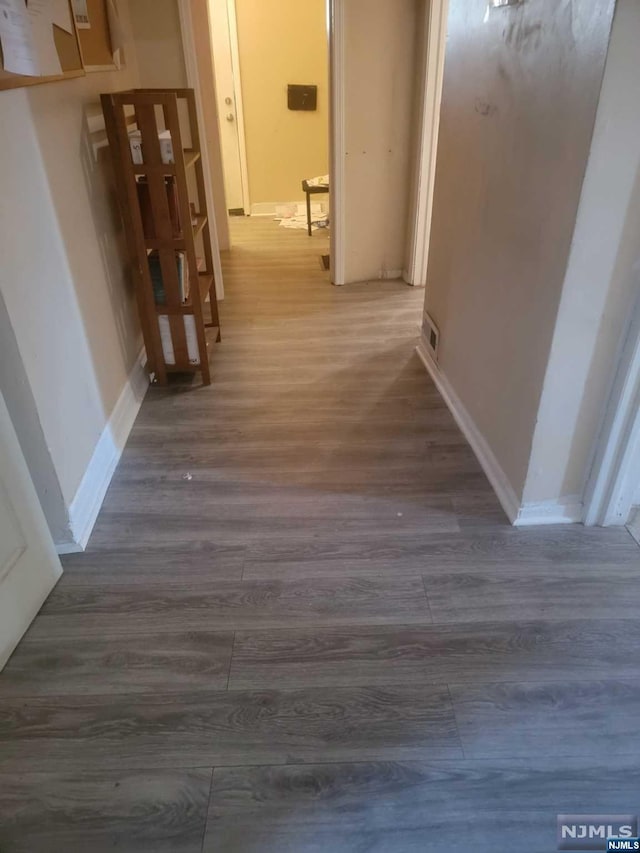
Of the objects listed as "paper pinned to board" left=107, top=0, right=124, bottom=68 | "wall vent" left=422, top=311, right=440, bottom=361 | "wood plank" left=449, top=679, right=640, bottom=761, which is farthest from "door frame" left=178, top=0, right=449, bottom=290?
"wood plank" left=449, top=679, right=640, bottom=761

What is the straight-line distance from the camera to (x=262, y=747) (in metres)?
1.30

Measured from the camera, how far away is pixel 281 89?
541 centimetres

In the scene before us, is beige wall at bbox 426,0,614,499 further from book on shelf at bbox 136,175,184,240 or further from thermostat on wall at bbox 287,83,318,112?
thermostat on wall at bbox 287,83,318,112

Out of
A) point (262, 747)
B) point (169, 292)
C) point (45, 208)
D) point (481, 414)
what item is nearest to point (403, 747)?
point (262, 747)

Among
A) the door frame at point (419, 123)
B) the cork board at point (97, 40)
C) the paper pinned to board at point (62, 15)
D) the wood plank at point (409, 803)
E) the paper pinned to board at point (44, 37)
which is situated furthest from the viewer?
the door frame at point (419, 123)

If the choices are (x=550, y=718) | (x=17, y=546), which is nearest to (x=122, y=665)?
(x=17, y=546)

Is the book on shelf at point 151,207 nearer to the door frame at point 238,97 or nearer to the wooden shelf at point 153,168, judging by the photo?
the wooden shelf at point 153,168

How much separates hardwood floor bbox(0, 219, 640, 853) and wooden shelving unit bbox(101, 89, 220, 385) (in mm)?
500

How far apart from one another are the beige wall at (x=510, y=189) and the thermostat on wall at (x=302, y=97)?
11.6ft

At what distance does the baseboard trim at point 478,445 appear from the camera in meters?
1.94

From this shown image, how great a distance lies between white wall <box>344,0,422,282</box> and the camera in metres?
3.34

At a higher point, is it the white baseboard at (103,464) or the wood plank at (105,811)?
the white baseboard at (103,464)

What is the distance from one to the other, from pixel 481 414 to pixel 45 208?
1659 millimetres

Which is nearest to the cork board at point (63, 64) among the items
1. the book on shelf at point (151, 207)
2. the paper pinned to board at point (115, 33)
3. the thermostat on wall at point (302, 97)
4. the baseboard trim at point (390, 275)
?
the book on shelf at point (151, 207)
